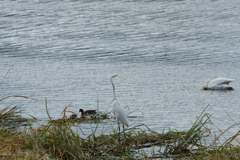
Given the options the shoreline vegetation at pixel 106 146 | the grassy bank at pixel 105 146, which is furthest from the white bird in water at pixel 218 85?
the grassy bank at pixel 105 146

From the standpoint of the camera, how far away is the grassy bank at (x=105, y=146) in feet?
14.2

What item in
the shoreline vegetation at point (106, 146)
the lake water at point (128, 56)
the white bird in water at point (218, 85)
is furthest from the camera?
the white bird in water at point (218, 85)

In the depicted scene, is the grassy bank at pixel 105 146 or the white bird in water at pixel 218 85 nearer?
the grassy bank at pixel 105 146

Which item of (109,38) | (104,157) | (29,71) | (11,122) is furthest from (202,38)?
(104,157)

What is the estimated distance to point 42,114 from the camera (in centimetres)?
722

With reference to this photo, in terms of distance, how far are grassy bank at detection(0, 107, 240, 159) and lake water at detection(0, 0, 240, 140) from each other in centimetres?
60

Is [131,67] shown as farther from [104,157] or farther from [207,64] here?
[104,157]

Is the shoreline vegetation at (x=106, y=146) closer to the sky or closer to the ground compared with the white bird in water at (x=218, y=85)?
closer to the ground

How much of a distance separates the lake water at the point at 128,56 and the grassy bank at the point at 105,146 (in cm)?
60

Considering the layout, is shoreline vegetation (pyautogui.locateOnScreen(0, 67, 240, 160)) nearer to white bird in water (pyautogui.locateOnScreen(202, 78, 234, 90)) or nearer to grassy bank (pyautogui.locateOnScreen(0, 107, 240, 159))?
grassy bank (pyautogui.locateOnScreen(0, 107, 240, 159))

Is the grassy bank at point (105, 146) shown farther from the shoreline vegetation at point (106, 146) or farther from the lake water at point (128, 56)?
the lake water at point (128, 56)

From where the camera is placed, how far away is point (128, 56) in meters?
12.8

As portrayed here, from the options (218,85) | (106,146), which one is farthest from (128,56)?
(106,146)

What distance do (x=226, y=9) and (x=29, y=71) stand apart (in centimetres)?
1161
